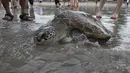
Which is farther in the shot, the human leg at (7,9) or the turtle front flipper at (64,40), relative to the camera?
the human leg at (7,9)

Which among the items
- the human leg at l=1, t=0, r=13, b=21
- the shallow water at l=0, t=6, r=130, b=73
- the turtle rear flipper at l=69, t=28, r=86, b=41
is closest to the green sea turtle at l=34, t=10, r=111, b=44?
the turtle rear flipper at l=69, t=28, r=86, b=41

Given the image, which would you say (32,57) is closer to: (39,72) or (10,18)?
(39,72)

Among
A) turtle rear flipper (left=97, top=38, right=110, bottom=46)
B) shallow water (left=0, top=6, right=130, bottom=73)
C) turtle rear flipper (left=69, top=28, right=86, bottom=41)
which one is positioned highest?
turtle rear flipper (left=69, top=28, right=86, bottom=41)

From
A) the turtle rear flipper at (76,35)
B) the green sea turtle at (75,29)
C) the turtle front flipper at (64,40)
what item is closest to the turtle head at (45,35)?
the green sea turtle at (75,29)

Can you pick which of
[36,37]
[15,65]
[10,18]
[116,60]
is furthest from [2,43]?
[10,18]

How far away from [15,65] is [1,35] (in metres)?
1.58

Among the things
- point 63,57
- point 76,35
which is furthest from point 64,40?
point 63,57

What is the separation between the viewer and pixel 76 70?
2055 millimetres

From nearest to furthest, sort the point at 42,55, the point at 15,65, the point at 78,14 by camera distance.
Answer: the point at 15,65
the point at 42,55
the point at 78,14

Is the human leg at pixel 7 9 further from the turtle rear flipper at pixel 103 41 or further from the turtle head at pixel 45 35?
the turtle rear flipper at pixel 103 41

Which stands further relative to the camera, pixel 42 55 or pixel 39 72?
pixel 42 55

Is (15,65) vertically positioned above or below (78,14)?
below

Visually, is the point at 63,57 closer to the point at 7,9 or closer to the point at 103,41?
the point at 103,41

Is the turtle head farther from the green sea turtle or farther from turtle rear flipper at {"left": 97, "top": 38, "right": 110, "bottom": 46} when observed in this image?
turtle rear flipper at {"left": 97, "top": 38, "right": 110, "bottom": 46}
